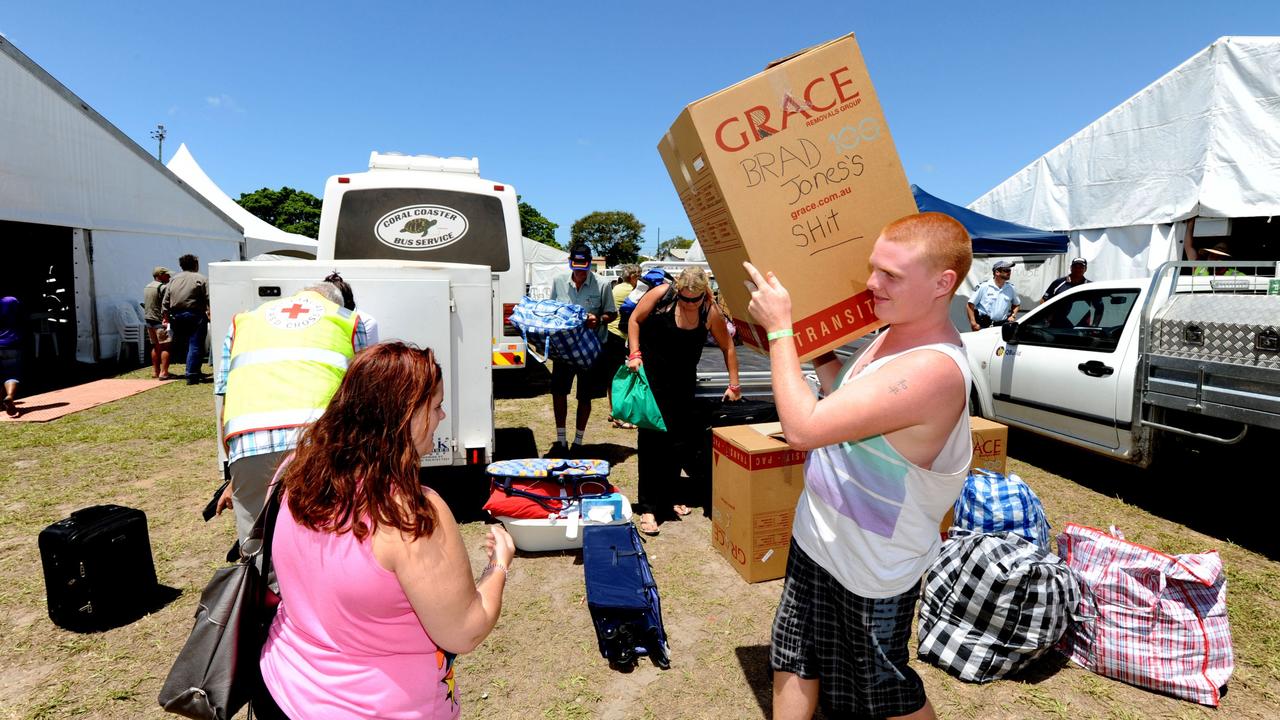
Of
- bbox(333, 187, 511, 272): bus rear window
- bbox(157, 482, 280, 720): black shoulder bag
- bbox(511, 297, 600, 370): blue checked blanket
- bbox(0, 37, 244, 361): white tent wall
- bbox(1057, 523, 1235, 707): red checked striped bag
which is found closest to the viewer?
bbox(157, 482, 280, 720): black shoulder bag

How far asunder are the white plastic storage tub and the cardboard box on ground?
2505 millimetres

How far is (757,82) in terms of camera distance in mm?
1634

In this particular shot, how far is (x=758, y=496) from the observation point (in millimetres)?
3568

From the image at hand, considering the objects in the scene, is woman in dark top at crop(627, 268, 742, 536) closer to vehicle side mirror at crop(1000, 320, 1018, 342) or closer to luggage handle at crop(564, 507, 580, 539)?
luggage handle at crop(564, 507, 580, 539)

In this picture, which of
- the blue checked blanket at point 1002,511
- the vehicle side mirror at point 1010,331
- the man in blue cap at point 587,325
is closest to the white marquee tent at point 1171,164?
the vehicle side mirror at point 1010,331

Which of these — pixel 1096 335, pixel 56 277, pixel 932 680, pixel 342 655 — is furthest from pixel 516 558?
pixel 56 277

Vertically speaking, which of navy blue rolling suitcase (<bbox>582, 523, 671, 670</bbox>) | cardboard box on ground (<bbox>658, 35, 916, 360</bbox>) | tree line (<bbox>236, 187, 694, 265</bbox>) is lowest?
navy blue rolling suitcase (<bbox>582, 523, 671, 670</bbox>)

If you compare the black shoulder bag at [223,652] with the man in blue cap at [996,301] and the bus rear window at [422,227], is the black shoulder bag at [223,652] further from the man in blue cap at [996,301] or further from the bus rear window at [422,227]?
the man in blue cap at [996,301]

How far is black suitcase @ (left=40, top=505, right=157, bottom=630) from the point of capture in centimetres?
312

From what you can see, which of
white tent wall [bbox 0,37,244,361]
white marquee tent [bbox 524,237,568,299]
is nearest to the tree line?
white marquee tent [bbox 524,237,568,299]

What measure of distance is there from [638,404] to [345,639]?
2996 millimetres

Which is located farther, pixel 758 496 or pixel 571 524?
pixel 571 524

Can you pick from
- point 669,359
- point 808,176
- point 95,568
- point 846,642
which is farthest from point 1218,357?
point 95,568

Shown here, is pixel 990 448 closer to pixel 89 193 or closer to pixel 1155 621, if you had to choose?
pixel 1155 621
